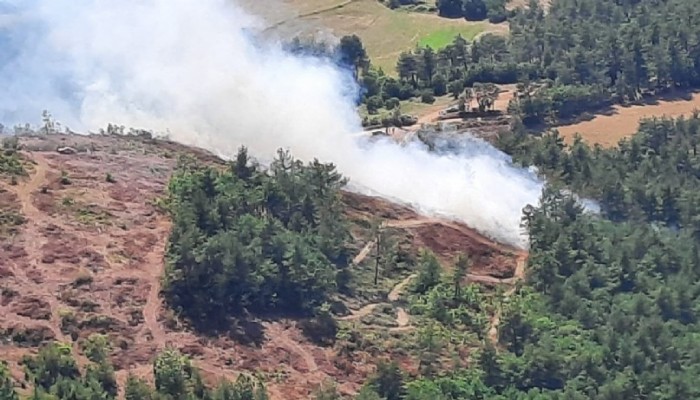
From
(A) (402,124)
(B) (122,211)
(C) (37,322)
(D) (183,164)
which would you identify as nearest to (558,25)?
(A) (402,124)

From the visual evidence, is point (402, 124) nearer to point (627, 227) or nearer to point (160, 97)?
point (160, 97)

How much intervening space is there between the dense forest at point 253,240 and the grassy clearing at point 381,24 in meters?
43.3

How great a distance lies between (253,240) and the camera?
225 ft

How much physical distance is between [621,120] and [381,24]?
87.2 feet

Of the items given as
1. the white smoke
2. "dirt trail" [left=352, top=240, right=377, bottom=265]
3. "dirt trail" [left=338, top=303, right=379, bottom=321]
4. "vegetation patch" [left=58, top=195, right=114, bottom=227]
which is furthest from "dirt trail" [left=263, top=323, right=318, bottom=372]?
the white smoke

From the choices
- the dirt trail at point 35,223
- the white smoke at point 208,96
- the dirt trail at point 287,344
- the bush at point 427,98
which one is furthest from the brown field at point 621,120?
the dirt trail at point 35,223

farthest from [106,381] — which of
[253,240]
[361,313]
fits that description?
[361,313]

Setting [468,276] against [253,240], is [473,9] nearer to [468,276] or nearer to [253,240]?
[468,276]

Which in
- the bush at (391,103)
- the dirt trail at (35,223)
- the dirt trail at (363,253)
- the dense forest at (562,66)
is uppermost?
the dense forest at (562,66)

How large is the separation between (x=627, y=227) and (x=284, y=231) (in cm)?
1956

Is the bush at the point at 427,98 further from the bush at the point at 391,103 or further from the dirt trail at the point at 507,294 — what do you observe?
the dirt trail at the point at 507,294

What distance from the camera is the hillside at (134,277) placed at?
62.9m

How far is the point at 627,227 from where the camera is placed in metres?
78.8

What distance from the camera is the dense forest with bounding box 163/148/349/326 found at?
66.4m
